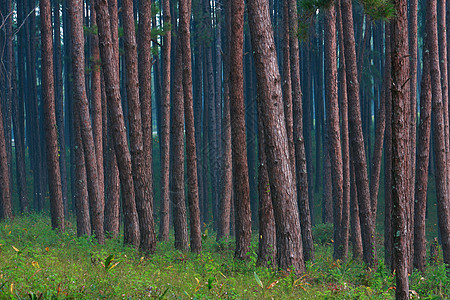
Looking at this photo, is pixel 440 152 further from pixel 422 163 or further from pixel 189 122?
pixel 189 122

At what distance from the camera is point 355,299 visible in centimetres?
652

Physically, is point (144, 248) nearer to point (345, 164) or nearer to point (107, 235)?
point (107, 235)

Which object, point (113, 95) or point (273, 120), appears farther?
point (113, 95)

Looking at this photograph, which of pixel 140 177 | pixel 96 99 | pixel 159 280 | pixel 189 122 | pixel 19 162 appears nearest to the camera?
pixel 159 280

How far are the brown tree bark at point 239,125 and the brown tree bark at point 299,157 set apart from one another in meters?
2.03

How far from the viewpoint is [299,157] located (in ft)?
37.6

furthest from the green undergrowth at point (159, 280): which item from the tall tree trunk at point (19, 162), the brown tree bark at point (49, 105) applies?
the tall tree trunk at point (19, 162)

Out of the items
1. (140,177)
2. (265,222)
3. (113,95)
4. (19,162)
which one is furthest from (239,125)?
(19,162)

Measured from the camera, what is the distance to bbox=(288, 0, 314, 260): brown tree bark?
36.1ft

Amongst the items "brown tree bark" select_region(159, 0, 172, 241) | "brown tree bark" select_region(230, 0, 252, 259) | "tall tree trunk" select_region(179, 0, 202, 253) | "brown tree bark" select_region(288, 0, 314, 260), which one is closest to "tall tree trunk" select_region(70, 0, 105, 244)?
"tall tree trunk" select_region(179, 0, 202, 253)

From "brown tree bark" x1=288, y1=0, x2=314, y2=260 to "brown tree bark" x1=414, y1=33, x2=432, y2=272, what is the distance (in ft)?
8.99

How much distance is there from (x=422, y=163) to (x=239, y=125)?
5.00 meters

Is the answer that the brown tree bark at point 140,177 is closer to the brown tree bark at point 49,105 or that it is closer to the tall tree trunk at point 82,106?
the tall tree trunk at point 82,106

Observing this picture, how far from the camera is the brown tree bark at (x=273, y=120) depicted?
7.42m
